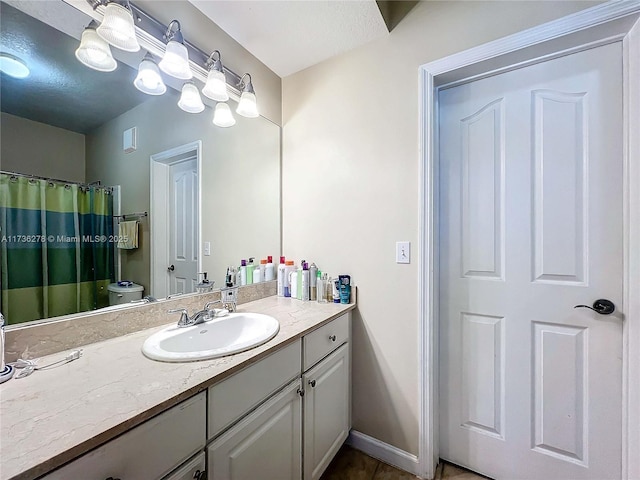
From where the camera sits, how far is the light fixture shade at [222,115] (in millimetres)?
1474

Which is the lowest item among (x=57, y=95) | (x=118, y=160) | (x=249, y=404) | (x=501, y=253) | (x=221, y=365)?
(x=249, y=404)

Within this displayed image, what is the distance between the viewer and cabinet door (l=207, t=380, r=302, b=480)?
79 cm

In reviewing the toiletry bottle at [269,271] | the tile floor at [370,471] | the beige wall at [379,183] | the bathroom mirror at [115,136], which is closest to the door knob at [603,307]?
the beige wall at [379,183]

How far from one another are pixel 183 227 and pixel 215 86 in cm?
72

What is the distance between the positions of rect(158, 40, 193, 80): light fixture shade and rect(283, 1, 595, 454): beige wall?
2.47ft

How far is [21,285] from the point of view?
2.82 ft

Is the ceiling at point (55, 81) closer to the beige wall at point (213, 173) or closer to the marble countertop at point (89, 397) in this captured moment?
the beige wall at point (213, 173)

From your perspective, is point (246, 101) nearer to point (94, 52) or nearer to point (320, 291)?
point (94, 52)

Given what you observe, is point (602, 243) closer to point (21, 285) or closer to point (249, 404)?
point (249, 404)

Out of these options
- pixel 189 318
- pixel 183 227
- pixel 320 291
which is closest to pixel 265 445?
pixel 189 318

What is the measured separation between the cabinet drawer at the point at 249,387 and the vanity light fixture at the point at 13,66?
1144 mm

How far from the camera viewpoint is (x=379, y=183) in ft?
4.83

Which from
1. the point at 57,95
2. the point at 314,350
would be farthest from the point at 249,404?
the point at 57,95

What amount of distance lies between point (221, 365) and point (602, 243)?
1.53 metres
